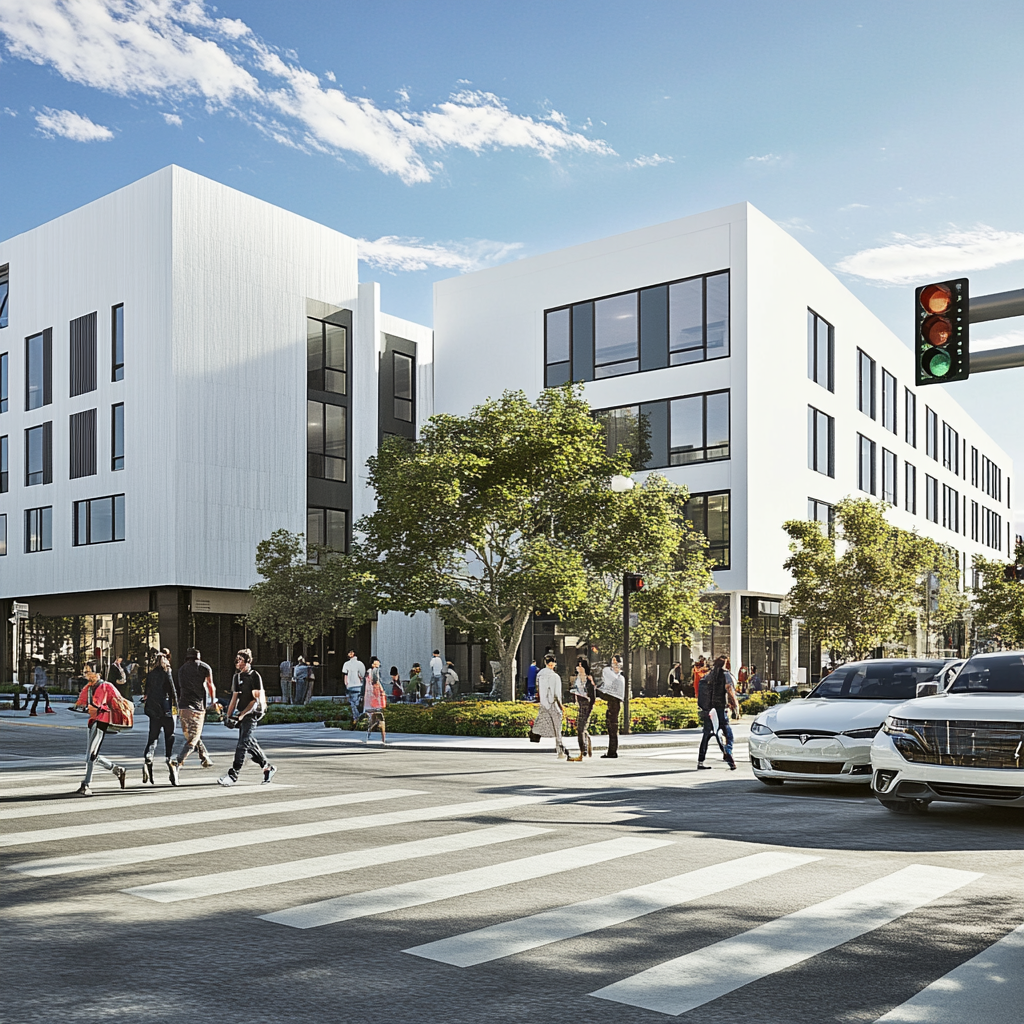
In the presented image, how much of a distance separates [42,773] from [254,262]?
99.2ft

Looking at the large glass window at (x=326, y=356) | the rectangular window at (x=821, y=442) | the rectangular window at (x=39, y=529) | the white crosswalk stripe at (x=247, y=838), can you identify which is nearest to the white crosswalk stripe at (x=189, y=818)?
the white crosswalk stripe at (x=247, y=838)

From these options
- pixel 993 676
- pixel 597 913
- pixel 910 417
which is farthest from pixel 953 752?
pixel 910 417

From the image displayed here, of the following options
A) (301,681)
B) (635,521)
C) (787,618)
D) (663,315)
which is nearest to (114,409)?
(301,681)

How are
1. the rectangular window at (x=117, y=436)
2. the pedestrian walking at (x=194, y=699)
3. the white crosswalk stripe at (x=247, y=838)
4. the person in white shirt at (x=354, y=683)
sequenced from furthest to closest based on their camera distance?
1. the rectangular window at (x=117, y=436)
2. the person in white shirt at (x=354, y=683)
3. the pedestrian walking at (x=194, y=699)
4. the white crosswalk stripe at (x=247, y=838)

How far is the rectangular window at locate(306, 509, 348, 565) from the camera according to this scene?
45562 millimetres

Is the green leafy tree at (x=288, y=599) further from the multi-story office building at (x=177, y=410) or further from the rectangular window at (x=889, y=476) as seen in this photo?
the rectangular window at (x=889, y=476)

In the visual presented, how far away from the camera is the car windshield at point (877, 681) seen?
1484 centimetres

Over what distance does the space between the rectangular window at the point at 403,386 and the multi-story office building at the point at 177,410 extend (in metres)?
0.30

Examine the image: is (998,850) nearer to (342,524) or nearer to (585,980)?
(585,980)

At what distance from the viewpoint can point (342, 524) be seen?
46.9m

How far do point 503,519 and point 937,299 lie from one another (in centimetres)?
1778

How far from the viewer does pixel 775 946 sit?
642 cm

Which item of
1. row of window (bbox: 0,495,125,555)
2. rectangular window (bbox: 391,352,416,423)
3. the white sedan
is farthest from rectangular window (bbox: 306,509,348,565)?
the white sedan

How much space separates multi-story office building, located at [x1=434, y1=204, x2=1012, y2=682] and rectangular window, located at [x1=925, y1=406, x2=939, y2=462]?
13.3 m
